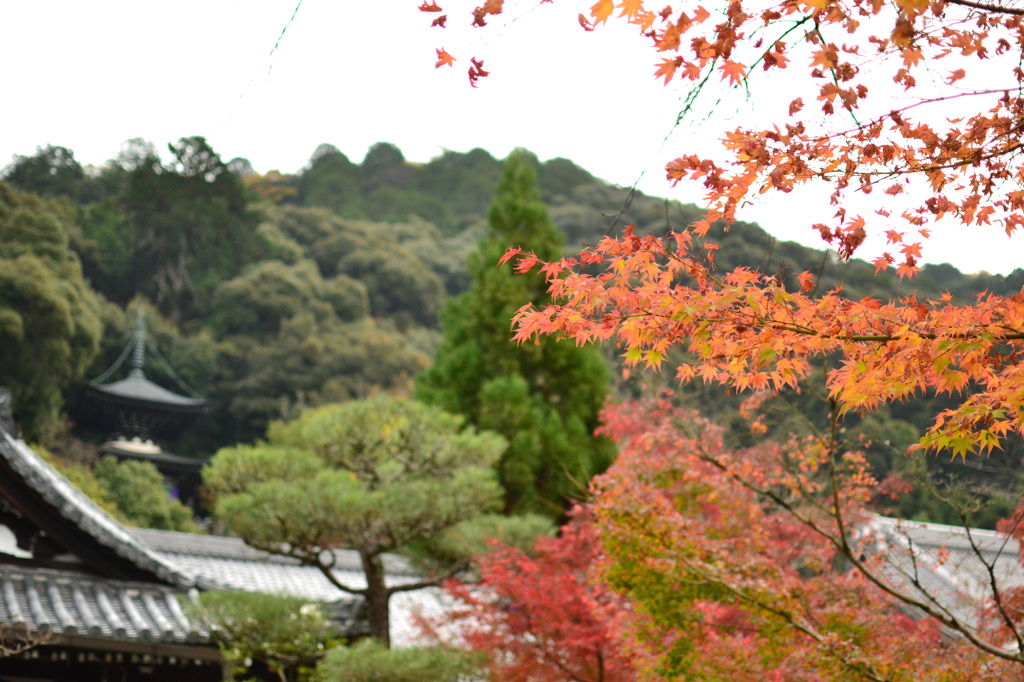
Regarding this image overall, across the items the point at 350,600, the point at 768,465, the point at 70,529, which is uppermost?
the point at 768,465

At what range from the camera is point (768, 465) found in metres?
6.57

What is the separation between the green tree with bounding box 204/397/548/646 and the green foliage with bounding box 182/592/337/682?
1.78 feet

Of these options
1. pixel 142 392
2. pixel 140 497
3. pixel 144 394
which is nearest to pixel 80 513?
pixel 140 497

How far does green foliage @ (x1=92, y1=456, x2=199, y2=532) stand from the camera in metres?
20.4

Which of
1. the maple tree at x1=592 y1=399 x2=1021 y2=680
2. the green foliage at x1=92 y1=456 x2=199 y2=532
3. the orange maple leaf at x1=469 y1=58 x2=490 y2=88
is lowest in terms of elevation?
the green foliage at x1=92 y1=456 x2=199 y2=532

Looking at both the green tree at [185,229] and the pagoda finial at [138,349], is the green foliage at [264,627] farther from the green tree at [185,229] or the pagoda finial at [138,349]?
the green tree at [185,229]

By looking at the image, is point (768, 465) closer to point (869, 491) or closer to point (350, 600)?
point (869, 491)

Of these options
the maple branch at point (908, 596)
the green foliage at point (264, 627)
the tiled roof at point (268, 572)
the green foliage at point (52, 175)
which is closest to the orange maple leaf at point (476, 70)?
the maple branch at point (908, 596)

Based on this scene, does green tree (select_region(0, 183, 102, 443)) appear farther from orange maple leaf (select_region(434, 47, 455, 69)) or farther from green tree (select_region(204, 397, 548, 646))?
orange maple leaf (select_region(434, 47, 455, 69))

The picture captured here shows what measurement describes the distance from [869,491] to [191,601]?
208 inches

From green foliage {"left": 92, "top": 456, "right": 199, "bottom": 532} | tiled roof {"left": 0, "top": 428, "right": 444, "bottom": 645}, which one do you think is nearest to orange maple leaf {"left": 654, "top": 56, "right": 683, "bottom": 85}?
tiled roof {"left": 0, "top": 428, "right": 444, "bottom": 645}

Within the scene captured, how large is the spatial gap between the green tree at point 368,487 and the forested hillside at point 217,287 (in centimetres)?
1603

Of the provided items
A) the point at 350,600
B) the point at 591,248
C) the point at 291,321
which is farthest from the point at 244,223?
the point at 591,248

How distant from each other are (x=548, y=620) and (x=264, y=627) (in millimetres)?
2330
